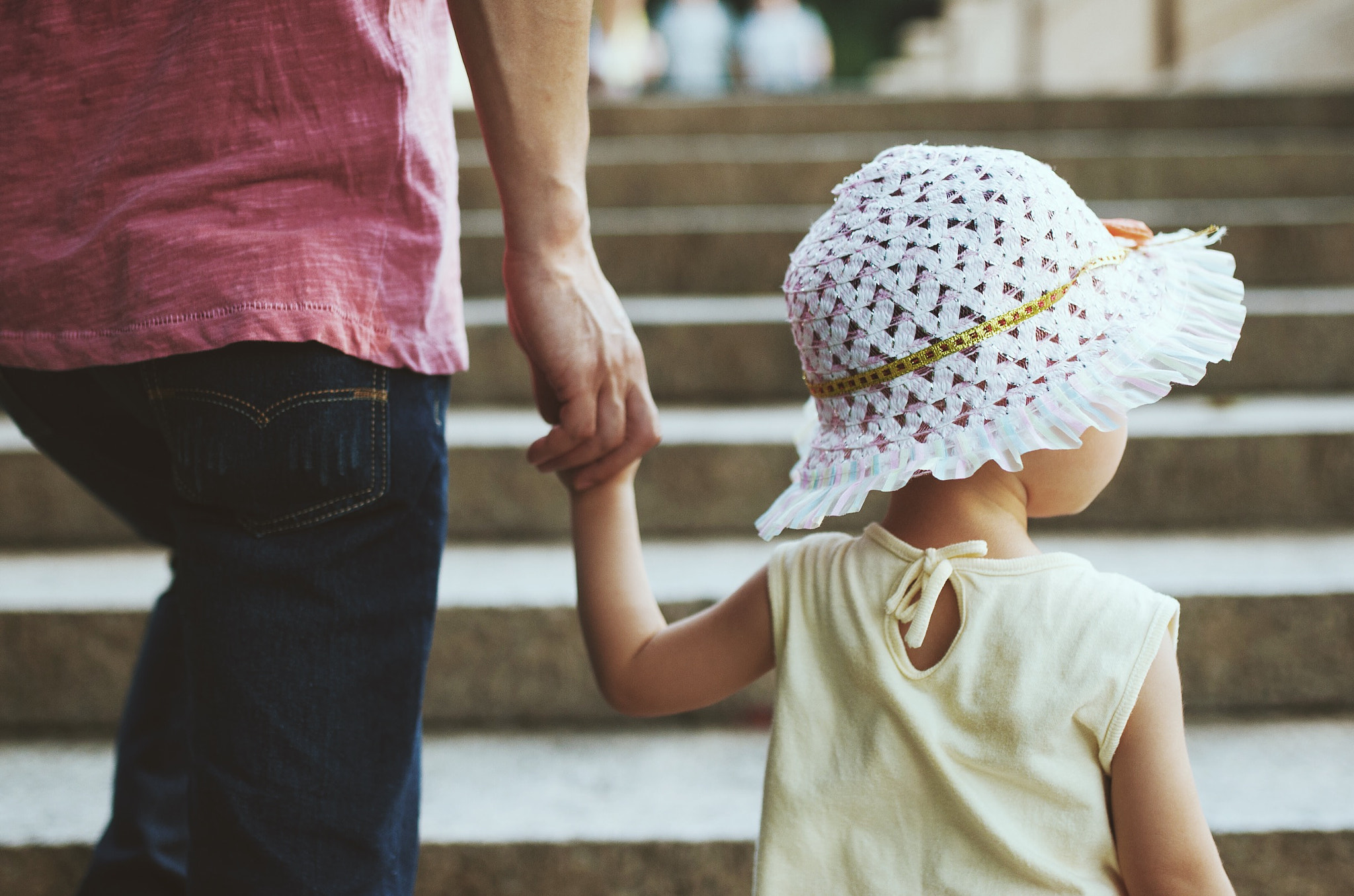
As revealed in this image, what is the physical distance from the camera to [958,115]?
399 cm

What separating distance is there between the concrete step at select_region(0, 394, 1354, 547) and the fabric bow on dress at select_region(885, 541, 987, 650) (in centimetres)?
124

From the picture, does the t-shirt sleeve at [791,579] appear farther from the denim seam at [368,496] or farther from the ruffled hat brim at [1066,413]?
the denim seam at [368,496]

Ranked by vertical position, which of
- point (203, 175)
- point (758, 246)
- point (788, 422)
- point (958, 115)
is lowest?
point (788, 422)

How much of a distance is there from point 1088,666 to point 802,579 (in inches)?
9.5

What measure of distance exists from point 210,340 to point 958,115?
363 cm

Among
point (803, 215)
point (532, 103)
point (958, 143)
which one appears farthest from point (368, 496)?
point (958, 143)

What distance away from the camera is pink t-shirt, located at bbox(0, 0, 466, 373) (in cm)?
83

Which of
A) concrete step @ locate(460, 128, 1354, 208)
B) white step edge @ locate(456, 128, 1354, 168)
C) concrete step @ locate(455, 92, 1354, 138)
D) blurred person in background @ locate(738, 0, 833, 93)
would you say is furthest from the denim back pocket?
blurred person in background @ locate(738, 0, 833, 93)

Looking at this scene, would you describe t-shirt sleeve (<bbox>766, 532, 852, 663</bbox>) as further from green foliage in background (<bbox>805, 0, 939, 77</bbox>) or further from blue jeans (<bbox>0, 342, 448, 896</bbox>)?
green foliage in background (<bbox>805, 0, 939, 77</bbox>)

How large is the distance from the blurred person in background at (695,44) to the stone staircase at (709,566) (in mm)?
6072

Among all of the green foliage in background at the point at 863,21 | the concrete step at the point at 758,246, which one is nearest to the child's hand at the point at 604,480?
the concrete step at the point at 758,246

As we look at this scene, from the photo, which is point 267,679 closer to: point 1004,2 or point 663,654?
point 663,654

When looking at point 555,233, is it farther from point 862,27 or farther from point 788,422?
point 862,27

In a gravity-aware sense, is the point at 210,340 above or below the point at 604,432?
above
